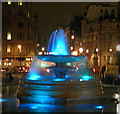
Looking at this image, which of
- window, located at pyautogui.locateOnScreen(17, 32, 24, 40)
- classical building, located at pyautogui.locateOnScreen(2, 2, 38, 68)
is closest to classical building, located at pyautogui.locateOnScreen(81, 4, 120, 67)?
classical building, located at pyautogui.locateOnScreen(2, 2, 38, 68)

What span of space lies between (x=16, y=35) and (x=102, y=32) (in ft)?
79.2

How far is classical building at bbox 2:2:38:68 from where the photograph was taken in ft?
189

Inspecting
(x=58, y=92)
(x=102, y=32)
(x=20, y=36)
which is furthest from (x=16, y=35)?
(x=58, y=92)

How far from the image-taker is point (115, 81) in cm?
2442

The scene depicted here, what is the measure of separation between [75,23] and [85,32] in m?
16.8

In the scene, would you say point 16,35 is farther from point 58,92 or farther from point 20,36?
point 58,92

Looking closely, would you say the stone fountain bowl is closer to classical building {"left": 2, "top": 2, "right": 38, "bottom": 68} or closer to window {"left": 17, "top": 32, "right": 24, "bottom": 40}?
classical building {"left": 2, "top": 2, "right": 38, "bottom": 68}

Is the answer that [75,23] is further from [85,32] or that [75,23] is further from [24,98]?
[24,98]

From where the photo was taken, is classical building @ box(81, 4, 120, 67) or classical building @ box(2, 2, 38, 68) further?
classical building @ box(81, 4, 120, 67)

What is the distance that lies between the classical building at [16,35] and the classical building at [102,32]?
17392 millimetres

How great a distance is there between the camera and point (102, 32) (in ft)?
222

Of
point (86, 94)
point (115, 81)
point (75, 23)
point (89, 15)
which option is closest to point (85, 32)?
point (89, 15)

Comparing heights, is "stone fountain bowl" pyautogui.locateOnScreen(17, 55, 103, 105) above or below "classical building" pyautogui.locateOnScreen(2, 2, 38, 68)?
below

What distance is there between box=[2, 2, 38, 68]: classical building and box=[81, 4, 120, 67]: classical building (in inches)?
685
